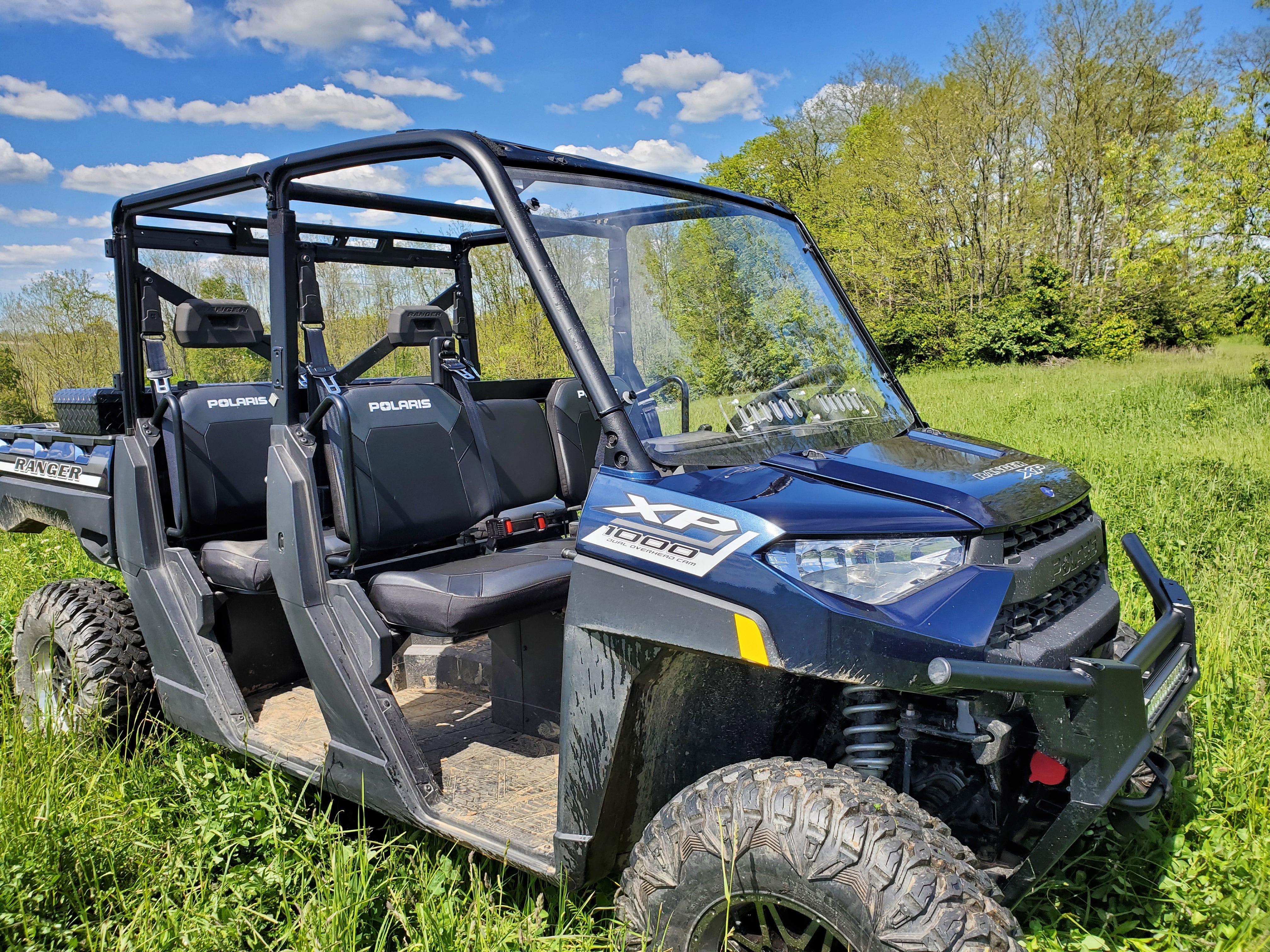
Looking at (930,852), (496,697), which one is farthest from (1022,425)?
(930,852)

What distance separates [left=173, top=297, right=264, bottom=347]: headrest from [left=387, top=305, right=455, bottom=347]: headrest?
0.50m

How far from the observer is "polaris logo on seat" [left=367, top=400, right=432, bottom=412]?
3275 mm

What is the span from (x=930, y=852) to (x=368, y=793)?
1.70 m

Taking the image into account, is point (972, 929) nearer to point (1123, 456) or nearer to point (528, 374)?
→ point (528, 374)

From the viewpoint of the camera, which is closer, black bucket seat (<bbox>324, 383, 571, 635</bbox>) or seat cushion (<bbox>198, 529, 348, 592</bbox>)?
black bucket seat (<bbox>324, 383, 571, 635</bbox>)

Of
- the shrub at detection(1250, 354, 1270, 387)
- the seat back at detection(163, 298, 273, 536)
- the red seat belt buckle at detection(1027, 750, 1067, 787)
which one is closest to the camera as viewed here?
the red seat belt buckle at detection(1027, 750, 1067, 787)

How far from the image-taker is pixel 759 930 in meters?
2.07

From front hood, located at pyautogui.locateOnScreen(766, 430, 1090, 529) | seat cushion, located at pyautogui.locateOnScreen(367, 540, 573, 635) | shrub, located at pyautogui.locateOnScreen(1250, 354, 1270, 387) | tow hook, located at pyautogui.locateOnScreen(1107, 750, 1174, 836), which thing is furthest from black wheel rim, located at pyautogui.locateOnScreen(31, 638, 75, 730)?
shrub, located at pyautogui.locateOnScreen(1250, 354, 1270, 387)

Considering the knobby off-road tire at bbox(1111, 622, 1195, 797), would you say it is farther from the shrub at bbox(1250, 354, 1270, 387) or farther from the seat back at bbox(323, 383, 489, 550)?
the shrub at bbox(1250, 354, 1270, 387)

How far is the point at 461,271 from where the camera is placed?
15.6 feet

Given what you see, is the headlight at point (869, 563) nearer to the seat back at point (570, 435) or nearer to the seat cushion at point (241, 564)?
the seat cushion at point (241, 564)

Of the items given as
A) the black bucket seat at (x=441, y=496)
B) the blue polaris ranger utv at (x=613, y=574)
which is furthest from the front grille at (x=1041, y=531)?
the black bucket seat at (x=441, y=496)

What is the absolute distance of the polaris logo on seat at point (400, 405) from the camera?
129 inches

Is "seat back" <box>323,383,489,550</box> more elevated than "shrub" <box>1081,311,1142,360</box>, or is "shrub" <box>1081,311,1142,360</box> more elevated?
"shrub" <box>1081,311,1142,360</box>
